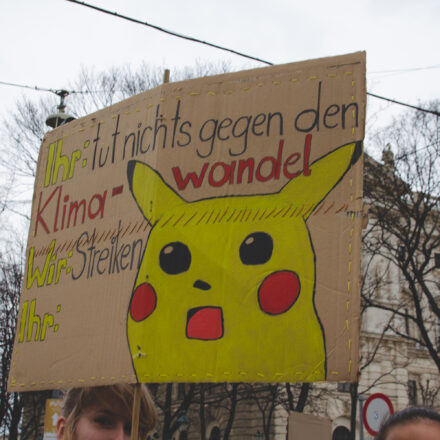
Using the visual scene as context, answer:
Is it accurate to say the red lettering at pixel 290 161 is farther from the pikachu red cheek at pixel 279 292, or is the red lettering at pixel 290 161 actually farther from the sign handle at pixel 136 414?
the sign handle at pixel 136 414

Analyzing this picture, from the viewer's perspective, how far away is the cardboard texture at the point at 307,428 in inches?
363

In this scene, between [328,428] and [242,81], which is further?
[328,428]

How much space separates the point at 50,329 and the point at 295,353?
54.2 inches

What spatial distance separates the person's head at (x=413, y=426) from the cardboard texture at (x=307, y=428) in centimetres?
761

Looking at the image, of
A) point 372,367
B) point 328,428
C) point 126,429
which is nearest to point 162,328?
point 126,429

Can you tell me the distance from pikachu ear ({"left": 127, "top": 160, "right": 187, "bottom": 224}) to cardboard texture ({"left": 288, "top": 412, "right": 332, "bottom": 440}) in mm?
6513

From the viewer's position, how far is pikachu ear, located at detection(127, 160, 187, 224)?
10.9 feet

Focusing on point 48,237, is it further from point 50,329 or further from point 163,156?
point 163,156

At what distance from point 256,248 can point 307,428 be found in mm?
6948

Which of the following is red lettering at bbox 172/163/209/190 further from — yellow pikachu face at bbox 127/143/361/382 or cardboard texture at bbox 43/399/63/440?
cardboard texture at bbox 43/399/63/440

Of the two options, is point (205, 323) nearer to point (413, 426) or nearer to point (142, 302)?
point (142, 302)

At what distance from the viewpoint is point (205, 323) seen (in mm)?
3033

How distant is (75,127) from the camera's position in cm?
396

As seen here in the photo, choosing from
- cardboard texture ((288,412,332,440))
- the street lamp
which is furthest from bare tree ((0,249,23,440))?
cardboard texture ((288,412,332,440))
